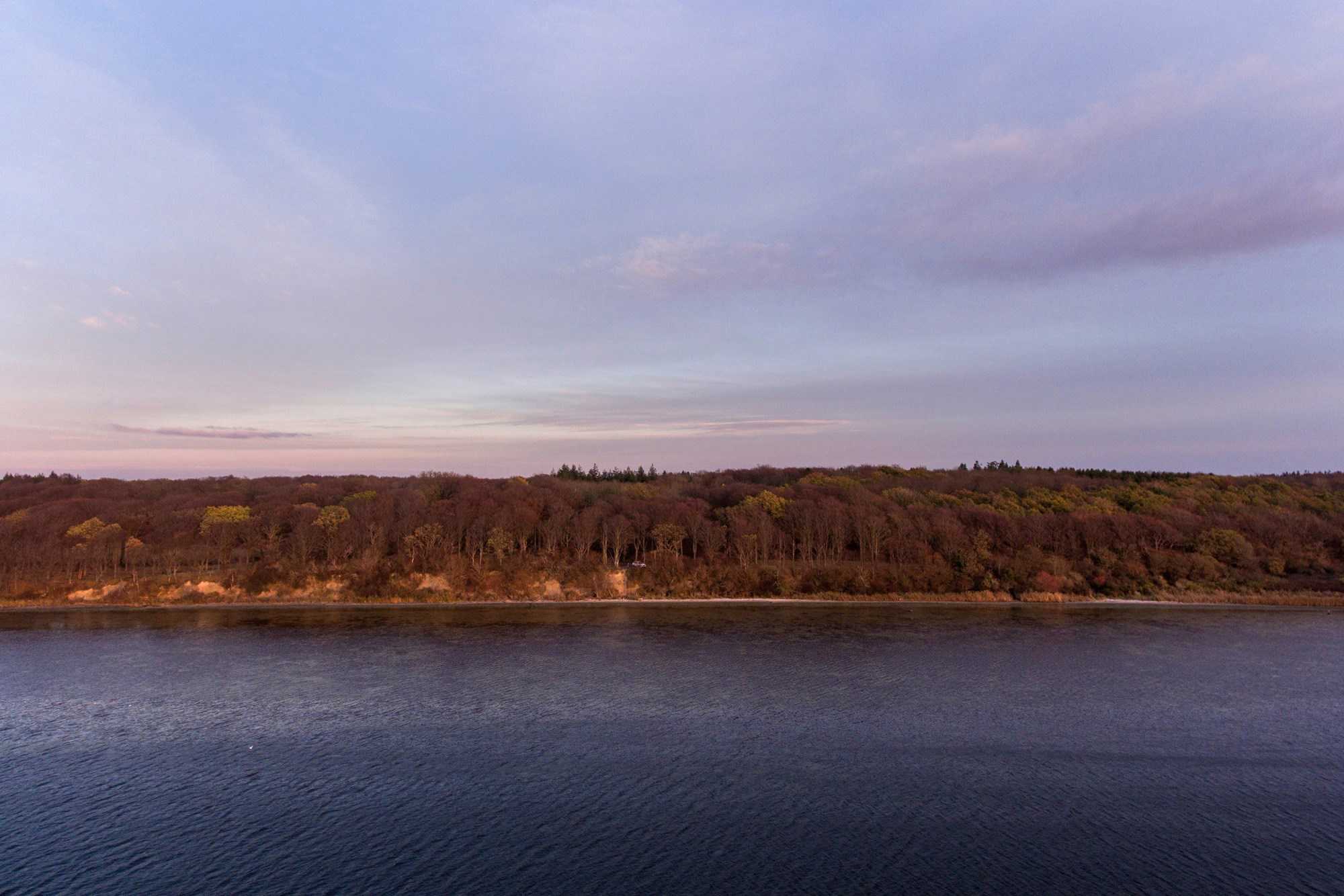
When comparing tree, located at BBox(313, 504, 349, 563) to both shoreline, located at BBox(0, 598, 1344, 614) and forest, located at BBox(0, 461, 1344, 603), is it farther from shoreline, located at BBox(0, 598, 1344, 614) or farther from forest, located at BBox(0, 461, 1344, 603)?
shoreline, located at BBox(0, 598, 1344, 614)

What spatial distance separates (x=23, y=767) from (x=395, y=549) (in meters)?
58.7

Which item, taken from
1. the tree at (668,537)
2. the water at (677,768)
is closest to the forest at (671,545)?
the tree at (668,537)

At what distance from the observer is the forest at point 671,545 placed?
76562mm

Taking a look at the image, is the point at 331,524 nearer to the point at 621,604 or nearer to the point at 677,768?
the point at 621,604

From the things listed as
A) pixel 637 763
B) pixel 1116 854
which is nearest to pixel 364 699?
pixel 637 763

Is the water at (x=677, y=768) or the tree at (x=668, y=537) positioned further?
the tree at (x=668, y=537)

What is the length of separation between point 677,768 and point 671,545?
189 ft

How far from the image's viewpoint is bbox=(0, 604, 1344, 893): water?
20.5 meters

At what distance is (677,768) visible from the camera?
27766mm

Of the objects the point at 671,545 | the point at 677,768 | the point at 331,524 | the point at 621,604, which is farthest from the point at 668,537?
the point at 677,768

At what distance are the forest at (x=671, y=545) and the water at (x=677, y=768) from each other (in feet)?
81.8

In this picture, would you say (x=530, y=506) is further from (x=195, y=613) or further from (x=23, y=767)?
(x=23, y=767)

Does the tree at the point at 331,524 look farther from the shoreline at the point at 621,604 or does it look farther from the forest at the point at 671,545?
the shoreline at the point at 621,604

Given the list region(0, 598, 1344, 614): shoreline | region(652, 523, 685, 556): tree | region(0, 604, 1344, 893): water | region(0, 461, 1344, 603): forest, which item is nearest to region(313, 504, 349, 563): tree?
region(0, 461, 1344, 603): forest
